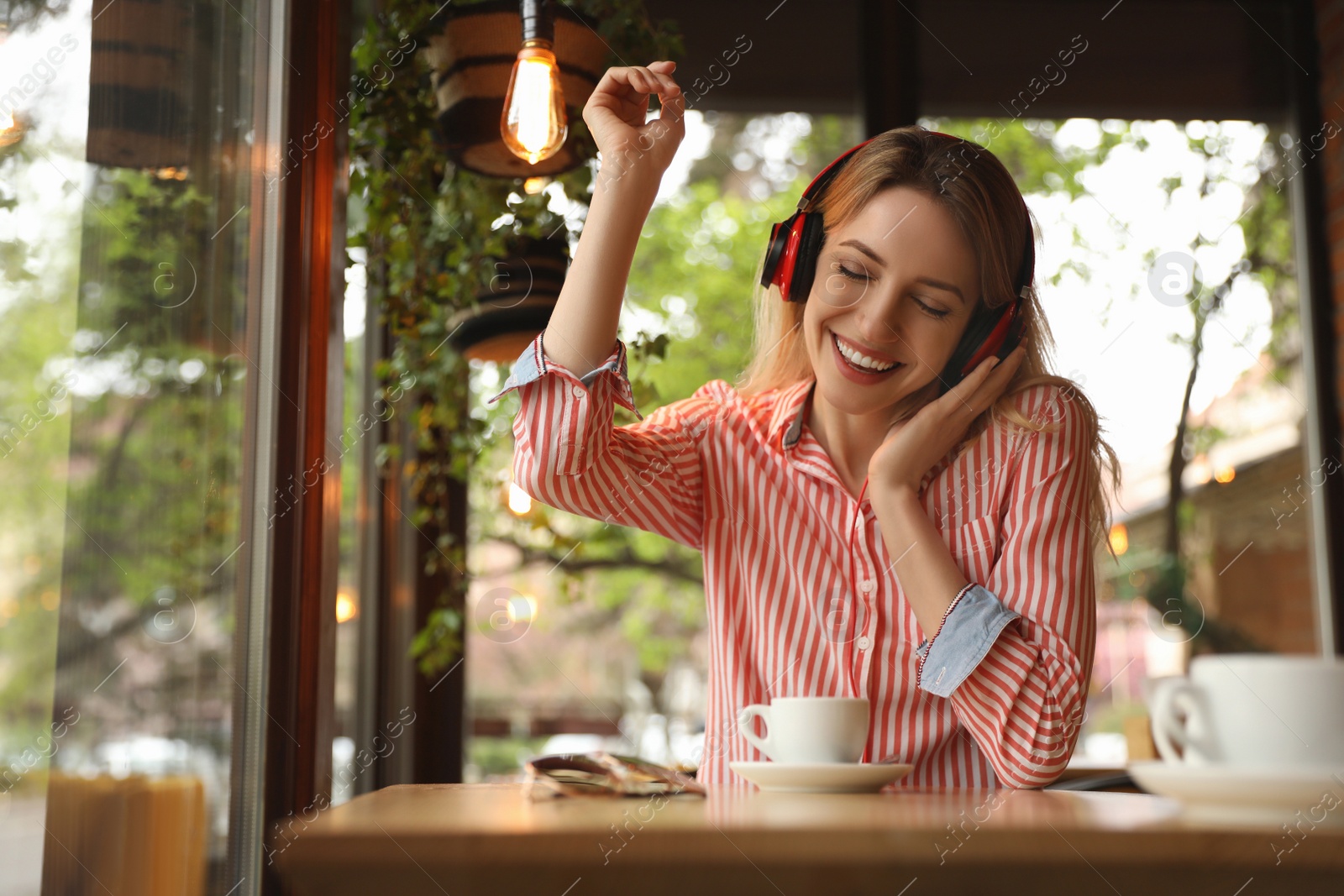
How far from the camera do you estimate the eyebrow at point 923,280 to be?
112 cm

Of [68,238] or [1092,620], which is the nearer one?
[68,238]

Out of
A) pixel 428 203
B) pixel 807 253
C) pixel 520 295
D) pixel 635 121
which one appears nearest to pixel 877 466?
pixel 807 253

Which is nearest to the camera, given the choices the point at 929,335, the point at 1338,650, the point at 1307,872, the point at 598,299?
the point at 1307,872

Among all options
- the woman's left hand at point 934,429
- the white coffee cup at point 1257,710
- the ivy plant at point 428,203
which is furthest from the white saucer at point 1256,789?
the ivy plant at point 428,203

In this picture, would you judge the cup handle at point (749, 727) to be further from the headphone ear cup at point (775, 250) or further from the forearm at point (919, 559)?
the headphone ear cup at point (775, 250)

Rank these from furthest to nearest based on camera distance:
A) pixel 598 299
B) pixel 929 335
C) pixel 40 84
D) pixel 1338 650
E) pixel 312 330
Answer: pixel 1338 650 < pixel 312 330 < pixel 929 335 < pixel 598 299 < pixel 40 84

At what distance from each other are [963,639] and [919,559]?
80 mm

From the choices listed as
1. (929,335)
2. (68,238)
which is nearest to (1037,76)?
(929,335)

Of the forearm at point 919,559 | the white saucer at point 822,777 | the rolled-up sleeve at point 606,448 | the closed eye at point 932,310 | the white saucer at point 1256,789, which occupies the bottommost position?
the white saucer at point 822,777

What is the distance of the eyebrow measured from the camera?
112cm

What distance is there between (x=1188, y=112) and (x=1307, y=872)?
10.7 feet

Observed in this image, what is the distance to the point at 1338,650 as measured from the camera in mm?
3107

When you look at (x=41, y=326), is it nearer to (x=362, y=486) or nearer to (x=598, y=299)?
(x=598, y=299)

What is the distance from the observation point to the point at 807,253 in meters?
1.21
